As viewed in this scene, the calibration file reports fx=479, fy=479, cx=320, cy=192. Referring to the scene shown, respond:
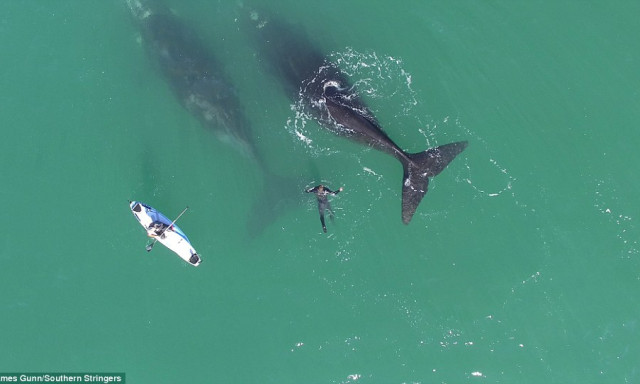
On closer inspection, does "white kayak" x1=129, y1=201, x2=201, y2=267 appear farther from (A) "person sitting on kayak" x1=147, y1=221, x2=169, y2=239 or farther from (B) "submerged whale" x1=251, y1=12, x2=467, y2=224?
(B) "submerged whale" x1=251, y1=12, x2=467, y2=224

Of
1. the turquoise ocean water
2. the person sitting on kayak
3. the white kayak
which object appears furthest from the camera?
the turquoise ocean water

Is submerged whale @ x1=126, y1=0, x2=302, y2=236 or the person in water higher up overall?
submerged whale @ x1=126, y1=0, x2=302, y2=236

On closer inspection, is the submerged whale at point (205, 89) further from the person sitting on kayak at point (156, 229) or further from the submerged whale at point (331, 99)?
the person sitting on kayak at point (156, 229)

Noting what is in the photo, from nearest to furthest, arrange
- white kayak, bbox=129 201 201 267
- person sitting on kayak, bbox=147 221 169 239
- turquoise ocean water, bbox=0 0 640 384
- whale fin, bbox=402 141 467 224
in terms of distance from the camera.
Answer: person sitting on kayak, bbox=147 221 169 239 < whale fin, bbox=402 141 467 224 < white kayak, bbox=129 201 201 267 < turquoise ocean water, bbox=0 0 640 384

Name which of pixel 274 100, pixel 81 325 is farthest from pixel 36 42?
pixel 81 325

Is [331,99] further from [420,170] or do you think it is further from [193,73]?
A: [193,73]

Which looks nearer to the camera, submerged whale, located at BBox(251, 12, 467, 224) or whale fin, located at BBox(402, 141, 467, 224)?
whale fin, located at BBox(402, 141, 467, 224)

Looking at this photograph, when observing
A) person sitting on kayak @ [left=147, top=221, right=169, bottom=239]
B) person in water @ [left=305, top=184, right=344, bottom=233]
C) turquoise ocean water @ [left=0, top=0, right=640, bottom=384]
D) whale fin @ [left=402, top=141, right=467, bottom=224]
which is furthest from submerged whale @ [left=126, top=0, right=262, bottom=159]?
whale fin @ [left=402, top=141, right=467, bottom=224]
